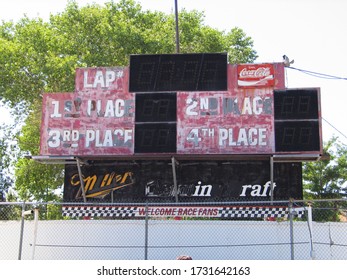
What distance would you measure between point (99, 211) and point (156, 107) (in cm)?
424

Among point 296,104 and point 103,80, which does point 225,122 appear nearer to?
point 296,104

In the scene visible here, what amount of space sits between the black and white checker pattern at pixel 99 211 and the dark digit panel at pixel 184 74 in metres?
4.33

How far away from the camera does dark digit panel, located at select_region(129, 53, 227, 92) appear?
1992cm

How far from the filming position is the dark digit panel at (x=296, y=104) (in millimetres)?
18984

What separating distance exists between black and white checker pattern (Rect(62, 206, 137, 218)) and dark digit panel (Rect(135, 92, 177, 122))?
322 cm

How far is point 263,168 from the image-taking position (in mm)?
20172

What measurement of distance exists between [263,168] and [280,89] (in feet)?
9.71

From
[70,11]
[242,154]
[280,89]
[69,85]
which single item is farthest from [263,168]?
[70,11]

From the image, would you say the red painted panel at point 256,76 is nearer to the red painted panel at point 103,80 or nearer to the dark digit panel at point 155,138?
the dark digit panel at point 155,138

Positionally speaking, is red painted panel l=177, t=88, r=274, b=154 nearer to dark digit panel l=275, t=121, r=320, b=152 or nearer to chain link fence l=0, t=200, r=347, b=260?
dark digit panel l=275, t=121, r=320, b=152

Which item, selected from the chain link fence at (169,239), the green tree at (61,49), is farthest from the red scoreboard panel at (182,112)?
the green tree at (61,49)

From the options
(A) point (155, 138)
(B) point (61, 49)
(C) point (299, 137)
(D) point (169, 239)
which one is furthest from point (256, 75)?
(B) point (61, 49)

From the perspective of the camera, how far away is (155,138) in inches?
765

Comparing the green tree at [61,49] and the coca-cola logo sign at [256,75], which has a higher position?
the green tree at [61,49]
